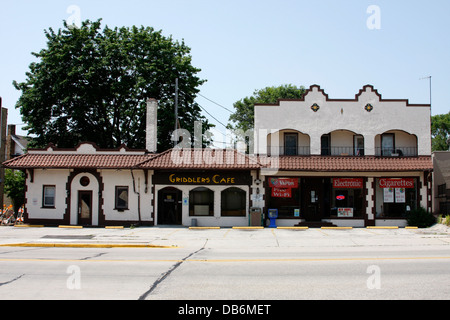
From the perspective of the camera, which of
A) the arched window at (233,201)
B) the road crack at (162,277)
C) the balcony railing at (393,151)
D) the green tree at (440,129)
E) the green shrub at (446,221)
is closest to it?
the road crack at (162,277)

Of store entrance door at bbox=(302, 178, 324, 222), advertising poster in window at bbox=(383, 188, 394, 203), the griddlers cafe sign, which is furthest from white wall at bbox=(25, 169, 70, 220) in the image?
advertising poster in window at bbox=(383, 188, 394, 203)

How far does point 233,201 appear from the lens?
26891 mm

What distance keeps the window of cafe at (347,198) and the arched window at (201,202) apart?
25.2 ft

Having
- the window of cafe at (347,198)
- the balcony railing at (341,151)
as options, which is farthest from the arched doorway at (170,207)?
the balcony railing at (341,151)

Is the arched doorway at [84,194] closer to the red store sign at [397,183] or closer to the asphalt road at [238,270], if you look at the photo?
the asphalt road at [238,270]

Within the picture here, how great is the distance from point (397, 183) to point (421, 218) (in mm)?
2557

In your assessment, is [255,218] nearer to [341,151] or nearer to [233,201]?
[233,201]

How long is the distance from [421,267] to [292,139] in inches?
674

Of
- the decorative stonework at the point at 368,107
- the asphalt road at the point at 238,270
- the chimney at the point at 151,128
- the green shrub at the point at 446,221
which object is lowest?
the asphalt road at the point at 238,270

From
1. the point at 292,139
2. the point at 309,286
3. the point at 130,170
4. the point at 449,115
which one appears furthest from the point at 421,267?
the point at 449,115

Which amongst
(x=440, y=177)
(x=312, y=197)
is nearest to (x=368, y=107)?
(x=440, y=177)

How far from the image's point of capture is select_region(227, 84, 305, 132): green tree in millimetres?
56406

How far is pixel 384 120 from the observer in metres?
27.5

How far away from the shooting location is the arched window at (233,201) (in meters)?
26.8
